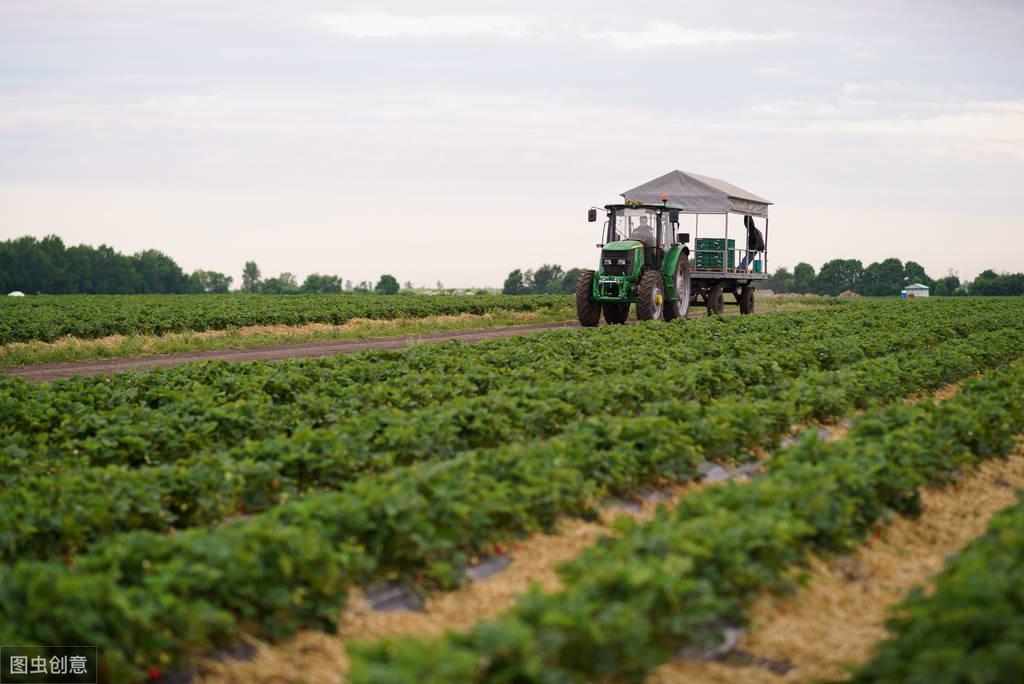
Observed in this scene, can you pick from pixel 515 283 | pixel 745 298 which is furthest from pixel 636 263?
pixel 515 283

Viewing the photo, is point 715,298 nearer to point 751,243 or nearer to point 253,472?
point 751,243

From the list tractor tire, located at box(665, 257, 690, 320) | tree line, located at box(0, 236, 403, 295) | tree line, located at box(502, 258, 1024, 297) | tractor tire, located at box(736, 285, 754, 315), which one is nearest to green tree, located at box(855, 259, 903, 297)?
tree line, located at box(502, 258, 1024, 297)

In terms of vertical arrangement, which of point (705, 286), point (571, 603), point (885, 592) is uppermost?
point (705, 286)

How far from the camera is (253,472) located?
7.06m

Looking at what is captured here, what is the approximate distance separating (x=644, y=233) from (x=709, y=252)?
166 inches

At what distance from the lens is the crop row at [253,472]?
6.24 meters

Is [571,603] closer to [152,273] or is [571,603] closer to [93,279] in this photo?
[93,279]

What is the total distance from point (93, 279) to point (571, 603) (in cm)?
9707

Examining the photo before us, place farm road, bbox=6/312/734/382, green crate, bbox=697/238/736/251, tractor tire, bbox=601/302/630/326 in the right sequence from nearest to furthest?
farm road, bbox=6/312/734/382
tractor tire, bbox=601/302/630/326
green crate, bbox=697/238/736/251

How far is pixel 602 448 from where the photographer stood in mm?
7965

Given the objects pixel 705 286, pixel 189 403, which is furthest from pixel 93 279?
pixel 189 403

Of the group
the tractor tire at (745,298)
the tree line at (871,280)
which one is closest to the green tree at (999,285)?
the tree line at (871,280)

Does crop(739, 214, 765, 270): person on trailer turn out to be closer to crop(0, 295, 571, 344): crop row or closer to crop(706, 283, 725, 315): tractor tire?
crop(706, 283, 725, 315): tractor tire

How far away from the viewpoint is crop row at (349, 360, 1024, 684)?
4.16 meters
